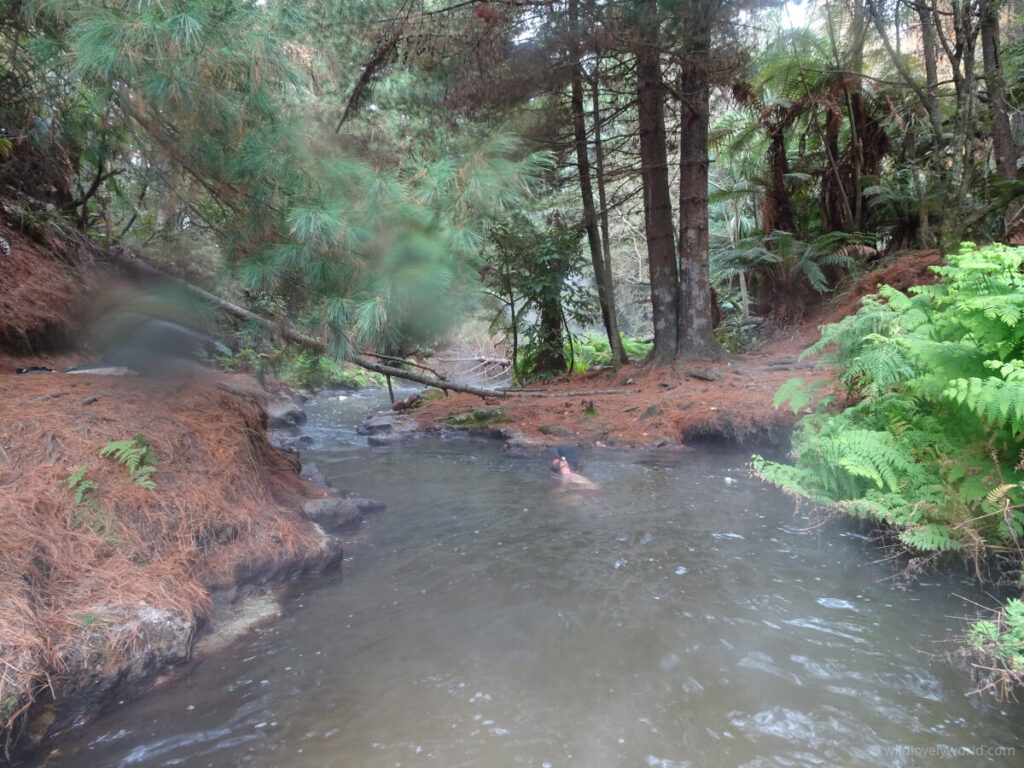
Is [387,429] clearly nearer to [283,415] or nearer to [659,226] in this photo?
[283,415]

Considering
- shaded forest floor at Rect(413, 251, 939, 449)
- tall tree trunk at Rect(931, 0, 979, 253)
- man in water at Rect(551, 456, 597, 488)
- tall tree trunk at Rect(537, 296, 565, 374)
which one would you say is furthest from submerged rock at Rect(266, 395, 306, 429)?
tall tree trunk at Rect(931, 0, 979, 253)

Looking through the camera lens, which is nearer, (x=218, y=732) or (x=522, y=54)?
(x=218, y=732)

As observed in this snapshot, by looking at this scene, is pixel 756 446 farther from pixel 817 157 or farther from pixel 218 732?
pixel 817 157

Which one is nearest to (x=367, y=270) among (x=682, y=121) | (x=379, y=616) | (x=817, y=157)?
(x=379, y=616)

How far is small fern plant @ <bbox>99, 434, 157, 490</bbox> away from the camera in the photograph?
3.82 m

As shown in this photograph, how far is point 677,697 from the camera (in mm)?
2779

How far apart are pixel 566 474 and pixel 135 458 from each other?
438 centimetres

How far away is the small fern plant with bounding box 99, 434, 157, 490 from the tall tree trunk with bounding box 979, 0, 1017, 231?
9.29 m

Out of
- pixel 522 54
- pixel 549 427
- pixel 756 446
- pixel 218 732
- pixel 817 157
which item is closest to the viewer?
pixel 218 732

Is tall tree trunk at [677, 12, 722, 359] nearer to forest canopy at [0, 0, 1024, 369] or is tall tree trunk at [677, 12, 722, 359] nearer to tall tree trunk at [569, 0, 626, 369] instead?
forest canopy at [0, 0, 1024, 369]

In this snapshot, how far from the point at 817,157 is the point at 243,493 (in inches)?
527

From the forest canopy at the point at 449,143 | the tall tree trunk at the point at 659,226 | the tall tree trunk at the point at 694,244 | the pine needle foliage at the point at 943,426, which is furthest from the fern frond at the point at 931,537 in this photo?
the tall tree trunk at the point at 659,226

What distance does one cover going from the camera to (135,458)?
3.88m

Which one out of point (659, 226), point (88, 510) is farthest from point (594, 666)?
point (659, 226)
